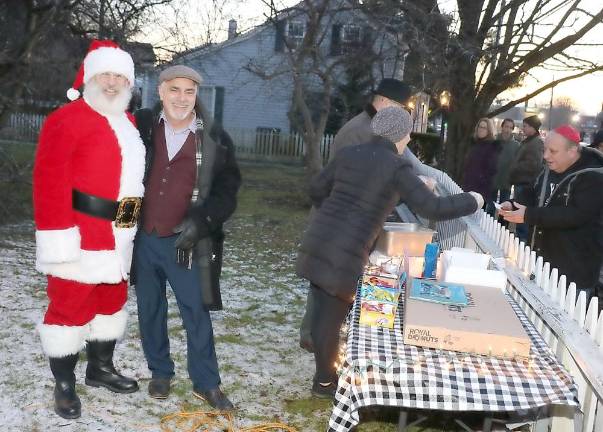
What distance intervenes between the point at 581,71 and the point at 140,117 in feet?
27.8

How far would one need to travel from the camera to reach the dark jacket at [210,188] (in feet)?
11.8

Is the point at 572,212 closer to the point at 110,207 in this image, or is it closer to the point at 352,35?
the point at 110,207

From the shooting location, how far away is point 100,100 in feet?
11.5

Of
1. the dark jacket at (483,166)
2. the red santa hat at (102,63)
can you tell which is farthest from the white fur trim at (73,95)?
the dark jacket at (483,166)

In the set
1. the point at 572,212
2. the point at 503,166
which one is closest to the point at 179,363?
the point at 572,212

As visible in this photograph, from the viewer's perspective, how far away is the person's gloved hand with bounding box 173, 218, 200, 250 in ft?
11.4

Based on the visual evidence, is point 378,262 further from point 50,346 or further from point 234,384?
point 50,346

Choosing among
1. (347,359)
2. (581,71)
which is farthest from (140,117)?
(581,71)

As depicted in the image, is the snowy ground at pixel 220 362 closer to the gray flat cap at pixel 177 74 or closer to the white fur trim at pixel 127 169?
the white fur trim at pixel 127 169

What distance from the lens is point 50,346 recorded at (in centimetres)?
356

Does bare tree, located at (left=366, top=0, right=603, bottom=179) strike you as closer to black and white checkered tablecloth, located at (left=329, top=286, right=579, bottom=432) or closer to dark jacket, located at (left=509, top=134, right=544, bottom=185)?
dark jacket, located at (left=509, top=134, right=544, bottom=185)

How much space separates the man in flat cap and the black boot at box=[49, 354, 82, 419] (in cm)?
59

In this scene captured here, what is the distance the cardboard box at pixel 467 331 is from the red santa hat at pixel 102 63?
6.98 feet

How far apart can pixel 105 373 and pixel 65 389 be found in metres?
0.37
